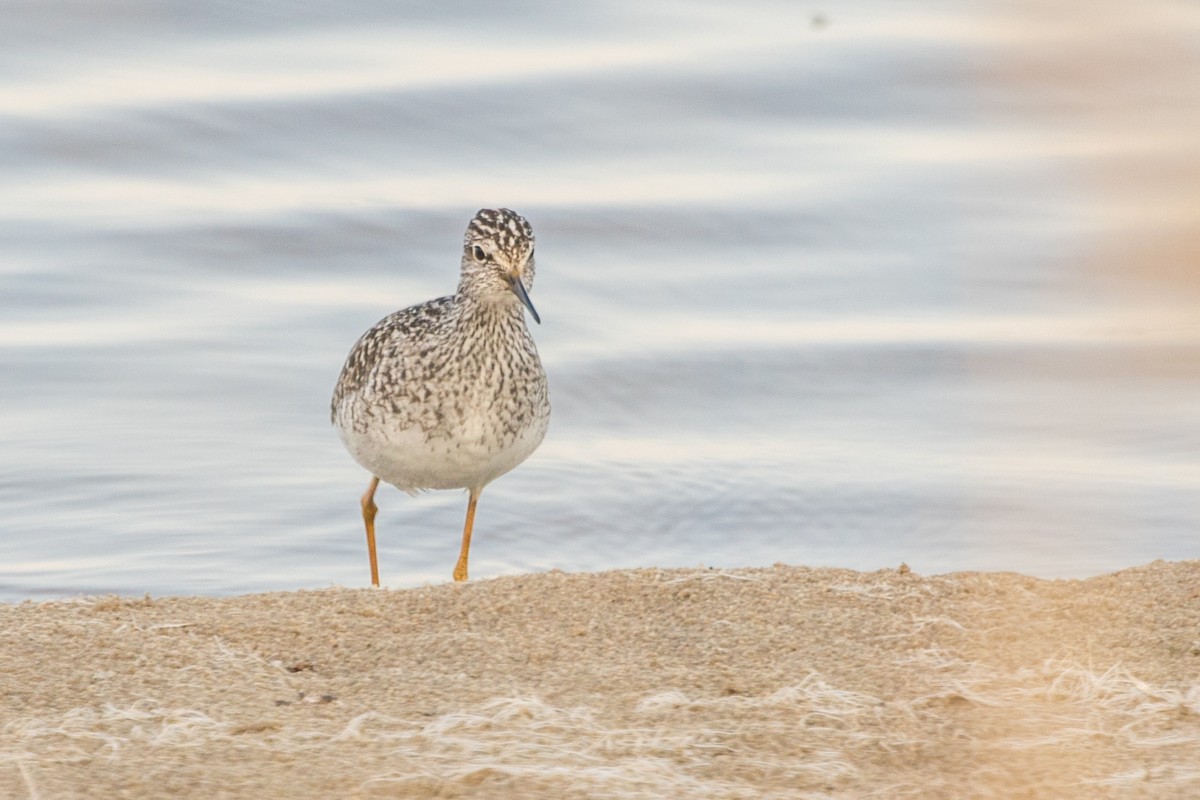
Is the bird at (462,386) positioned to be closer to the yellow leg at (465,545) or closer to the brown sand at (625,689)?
the yellow leg at (465,545)

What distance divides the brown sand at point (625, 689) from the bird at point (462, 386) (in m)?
1.67

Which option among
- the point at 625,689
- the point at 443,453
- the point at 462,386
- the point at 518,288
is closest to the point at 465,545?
the point at 443,453

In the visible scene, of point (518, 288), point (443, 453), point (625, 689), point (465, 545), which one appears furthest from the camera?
point (465, 545)

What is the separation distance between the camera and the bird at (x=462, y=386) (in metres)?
6.69

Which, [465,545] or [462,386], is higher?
[462,386]

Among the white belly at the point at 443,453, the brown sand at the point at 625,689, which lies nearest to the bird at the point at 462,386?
the white belly at the point at 443,453

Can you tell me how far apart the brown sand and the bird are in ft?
5.49

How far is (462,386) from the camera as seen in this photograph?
6.71 metres

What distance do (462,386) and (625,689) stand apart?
2932 mm

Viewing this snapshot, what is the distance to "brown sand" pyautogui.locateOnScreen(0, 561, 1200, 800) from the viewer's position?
3.29 metres

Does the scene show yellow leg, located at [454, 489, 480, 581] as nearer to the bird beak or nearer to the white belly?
the white belly

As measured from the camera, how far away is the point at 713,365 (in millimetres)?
10781

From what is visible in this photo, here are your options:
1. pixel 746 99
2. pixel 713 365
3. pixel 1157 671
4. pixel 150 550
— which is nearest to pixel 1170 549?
pixel 713 365

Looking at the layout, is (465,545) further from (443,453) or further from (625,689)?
(625,689)
